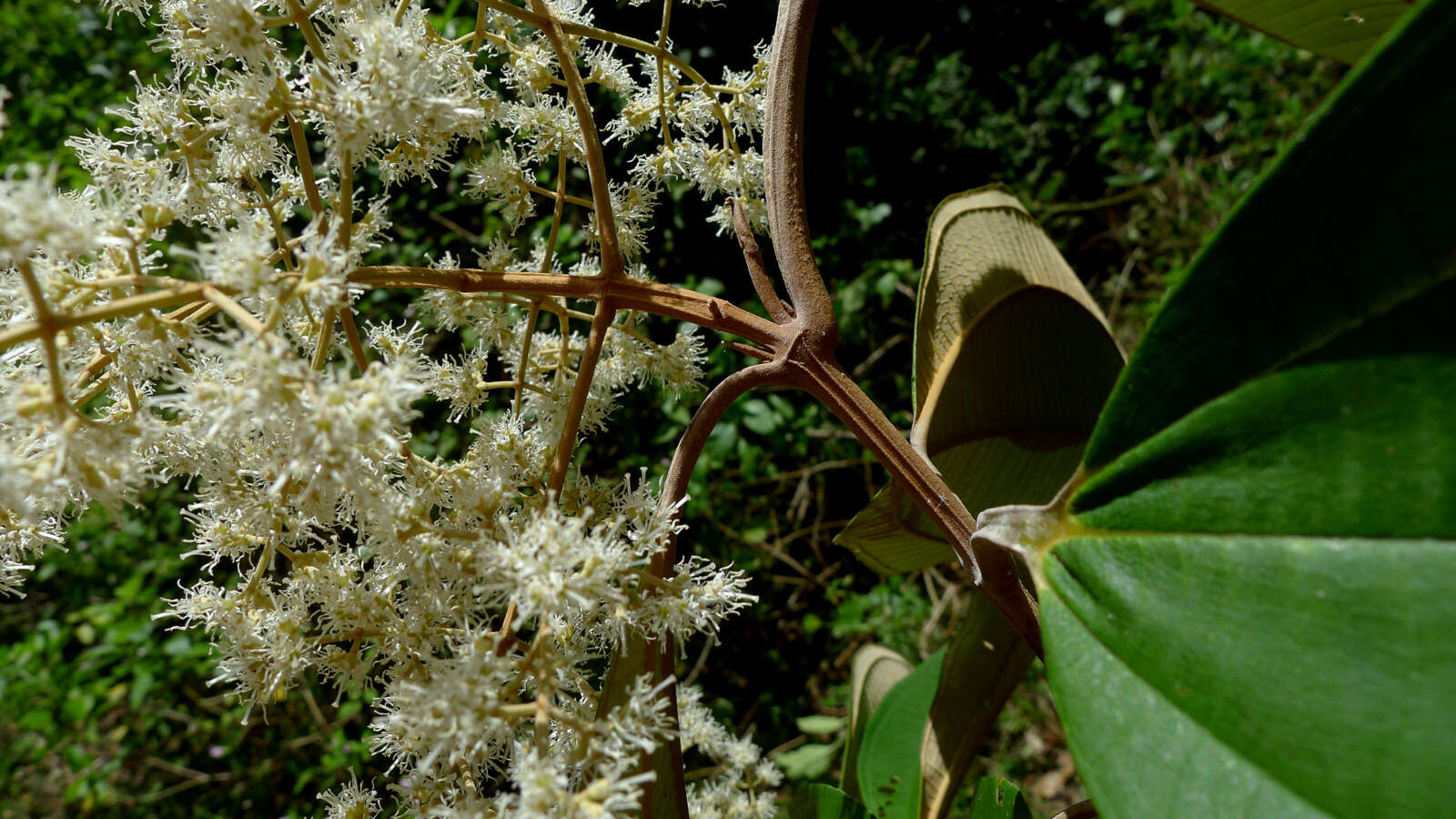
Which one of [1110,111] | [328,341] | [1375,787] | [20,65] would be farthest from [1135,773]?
[20,65]

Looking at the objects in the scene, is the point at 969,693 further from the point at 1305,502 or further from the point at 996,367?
the point at 1305,502

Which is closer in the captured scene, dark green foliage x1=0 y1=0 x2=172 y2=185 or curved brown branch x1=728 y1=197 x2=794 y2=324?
curved brown branch x1=728 y1=197 x2=794 y2=324

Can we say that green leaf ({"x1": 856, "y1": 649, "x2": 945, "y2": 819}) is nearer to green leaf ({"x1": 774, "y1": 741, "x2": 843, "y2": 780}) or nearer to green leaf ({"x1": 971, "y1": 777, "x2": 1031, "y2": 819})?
green leaf ({"x1": 971, "y1": 777, "x2": 1031, "y2": 819})

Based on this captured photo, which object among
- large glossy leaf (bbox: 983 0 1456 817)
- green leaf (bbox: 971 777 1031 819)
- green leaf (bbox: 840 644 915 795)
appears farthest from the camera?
green leaf (bbox: 840 644 915 795)

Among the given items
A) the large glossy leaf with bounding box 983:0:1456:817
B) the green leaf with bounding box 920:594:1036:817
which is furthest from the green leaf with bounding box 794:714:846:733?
the large glossy leaf with bounding box 983:0:1456:817

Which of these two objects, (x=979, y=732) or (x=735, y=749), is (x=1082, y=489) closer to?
(x=979, y=732)

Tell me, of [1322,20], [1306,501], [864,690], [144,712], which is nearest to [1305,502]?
[1306,501]

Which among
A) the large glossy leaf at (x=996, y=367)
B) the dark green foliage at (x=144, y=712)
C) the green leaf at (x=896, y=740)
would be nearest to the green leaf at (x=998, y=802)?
the large glossy leaf at (x=996, y=367)

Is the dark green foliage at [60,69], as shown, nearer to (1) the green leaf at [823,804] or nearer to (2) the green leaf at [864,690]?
(2) the green leaf at [864,690]
